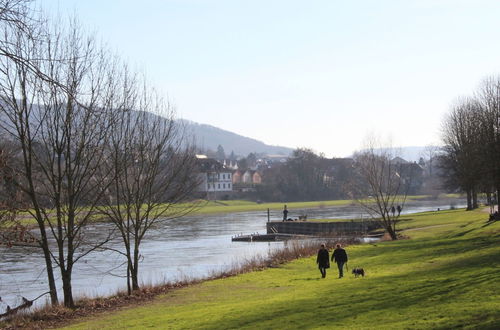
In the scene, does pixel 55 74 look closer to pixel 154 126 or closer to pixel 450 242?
pixel 154 126

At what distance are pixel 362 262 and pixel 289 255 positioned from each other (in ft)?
25.2

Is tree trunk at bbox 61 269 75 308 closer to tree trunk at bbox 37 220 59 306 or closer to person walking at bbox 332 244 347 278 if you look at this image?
tree trunk at bbox 37 220 59 306

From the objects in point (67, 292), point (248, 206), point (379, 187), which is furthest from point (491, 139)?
point (248, 206)

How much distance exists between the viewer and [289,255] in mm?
39375

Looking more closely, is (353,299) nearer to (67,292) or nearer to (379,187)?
(67,292)

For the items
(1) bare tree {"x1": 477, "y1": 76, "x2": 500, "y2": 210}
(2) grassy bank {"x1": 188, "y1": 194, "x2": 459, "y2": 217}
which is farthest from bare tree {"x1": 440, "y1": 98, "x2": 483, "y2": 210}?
(2) grassy bank {"x1": 188, "y1": 194, "x2": 459, "y2": 217}

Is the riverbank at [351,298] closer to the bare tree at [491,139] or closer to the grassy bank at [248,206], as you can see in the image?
→ the bare tree at [491,139]

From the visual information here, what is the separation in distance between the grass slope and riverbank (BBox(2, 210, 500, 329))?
1.0 inches

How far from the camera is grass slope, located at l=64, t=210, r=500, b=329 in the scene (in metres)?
14.2

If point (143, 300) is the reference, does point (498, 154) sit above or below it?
above

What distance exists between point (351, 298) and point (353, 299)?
0.30m

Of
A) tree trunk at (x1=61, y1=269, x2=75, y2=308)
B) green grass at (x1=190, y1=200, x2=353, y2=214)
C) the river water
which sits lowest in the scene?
the river water

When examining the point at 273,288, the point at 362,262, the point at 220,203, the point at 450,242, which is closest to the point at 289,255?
the point at 362,262

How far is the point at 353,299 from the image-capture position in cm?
1820
